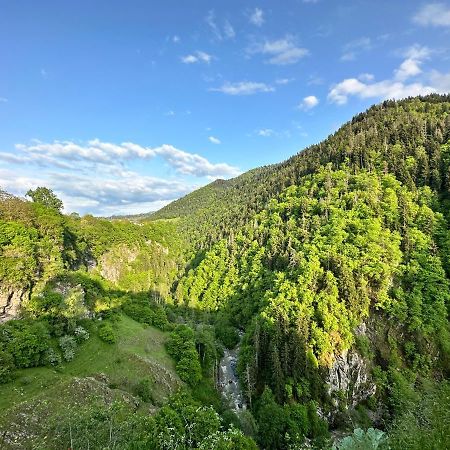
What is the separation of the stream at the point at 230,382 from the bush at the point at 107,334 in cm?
2526

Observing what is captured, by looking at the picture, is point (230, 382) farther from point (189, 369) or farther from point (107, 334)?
point (107, 334)

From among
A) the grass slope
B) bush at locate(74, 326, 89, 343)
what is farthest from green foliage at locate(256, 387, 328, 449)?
bush at locate(74, 326, 89, 343)

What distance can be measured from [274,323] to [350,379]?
18.5 metres

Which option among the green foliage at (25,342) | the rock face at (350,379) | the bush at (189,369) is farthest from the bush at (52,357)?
the rock face at (350,379)

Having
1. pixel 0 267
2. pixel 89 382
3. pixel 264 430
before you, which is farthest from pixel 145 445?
pixel 0 267

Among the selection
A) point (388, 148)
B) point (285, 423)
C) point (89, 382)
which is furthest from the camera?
point (388, 148)

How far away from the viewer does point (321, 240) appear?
88500 mm

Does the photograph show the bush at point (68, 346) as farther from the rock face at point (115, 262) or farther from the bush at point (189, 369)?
the rock face at point (115, 262)

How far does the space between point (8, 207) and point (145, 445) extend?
190 ft

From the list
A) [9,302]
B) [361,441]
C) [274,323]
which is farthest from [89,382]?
[361,441]

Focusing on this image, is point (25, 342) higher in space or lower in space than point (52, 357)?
higher

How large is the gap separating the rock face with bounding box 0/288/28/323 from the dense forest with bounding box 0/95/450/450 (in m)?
0.19

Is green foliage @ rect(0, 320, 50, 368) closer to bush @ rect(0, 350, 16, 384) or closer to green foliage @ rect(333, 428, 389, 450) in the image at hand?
bush @ rect(0, 350, 16, 384)

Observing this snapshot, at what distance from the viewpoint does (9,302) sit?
59.3m
